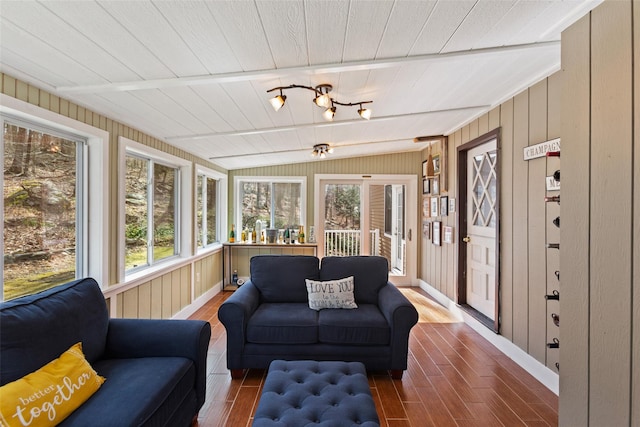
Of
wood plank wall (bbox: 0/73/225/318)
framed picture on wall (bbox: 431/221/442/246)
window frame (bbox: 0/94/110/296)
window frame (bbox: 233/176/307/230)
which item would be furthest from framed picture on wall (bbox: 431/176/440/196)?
window frame (bbox: 0/94/110/296)

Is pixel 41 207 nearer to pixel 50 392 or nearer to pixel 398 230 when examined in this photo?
pixel 50 392

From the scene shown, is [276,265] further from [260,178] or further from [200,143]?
[260,178]

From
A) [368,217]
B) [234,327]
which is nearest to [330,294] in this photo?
[234,327]

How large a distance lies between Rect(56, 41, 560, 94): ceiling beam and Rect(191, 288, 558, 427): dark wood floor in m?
2.25

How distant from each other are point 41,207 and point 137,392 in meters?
1.51

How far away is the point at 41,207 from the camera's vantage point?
6.88 ft

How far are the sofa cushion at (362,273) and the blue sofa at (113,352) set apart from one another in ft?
4.67

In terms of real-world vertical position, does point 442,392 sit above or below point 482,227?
below

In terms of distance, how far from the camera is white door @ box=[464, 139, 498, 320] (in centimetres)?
340

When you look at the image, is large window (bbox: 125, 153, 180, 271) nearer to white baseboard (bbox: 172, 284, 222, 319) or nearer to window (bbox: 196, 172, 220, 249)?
window (bbox: 196, 172, 220, 249)

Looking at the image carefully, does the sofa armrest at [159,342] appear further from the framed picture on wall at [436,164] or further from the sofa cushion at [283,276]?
the framed picture on wall at [436,164]

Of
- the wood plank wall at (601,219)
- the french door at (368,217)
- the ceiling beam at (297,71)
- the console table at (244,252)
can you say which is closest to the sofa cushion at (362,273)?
the wood plank wall at (601,219)

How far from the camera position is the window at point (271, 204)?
18.9 ft

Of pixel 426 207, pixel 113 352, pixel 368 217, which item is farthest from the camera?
pixel 368 217
